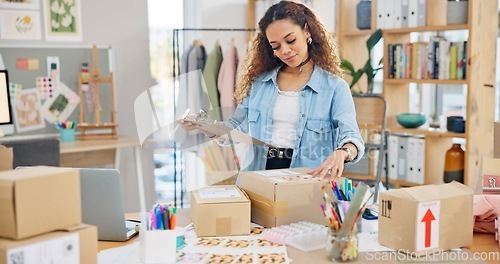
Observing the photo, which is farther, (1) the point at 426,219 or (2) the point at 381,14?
(2) the point at 381,14

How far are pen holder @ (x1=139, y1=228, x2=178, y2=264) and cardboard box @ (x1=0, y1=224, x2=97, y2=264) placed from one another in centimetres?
13

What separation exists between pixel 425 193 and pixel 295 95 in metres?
0.82

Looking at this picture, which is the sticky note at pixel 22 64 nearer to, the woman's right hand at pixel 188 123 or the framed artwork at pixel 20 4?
the framed artwork at pixel 20 4

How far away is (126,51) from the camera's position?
14.6 ft

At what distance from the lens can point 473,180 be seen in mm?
3740

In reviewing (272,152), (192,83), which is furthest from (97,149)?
(272,152)

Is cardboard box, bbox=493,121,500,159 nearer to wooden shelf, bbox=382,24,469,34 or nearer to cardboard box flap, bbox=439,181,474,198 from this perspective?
cardboard box flap, bbox=439,181,474,198

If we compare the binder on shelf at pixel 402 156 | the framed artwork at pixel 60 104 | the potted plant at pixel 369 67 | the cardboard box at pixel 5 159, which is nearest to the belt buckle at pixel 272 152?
the cardboard box at pixel 5 159

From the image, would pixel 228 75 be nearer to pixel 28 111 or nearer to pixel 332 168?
pixel 28 111

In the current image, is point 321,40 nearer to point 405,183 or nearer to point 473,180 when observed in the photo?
point 473,180

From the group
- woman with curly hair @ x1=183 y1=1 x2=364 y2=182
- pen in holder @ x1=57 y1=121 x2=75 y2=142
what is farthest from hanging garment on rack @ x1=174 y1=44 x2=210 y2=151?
woman with curly hair @ x1=183 y1=1 x2=364 y2=182

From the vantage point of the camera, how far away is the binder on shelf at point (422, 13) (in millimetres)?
3979

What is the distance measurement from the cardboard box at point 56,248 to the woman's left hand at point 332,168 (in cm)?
75

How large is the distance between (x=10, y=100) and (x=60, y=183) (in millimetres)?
2630
